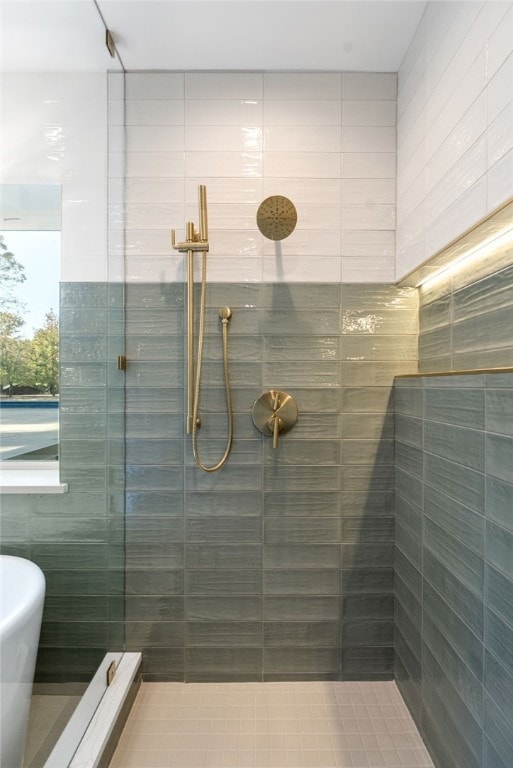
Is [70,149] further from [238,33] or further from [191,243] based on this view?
[238,33]

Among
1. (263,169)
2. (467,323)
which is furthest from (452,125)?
(263,169)

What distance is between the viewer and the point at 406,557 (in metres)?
1.75

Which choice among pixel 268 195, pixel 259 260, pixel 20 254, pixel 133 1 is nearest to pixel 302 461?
pixel 259 260

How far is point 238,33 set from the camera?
1673 mm

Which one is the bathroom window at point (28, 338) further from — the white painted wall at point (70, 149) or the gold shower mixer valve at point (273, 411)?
the gold shower mixer valve at point (273, 411)

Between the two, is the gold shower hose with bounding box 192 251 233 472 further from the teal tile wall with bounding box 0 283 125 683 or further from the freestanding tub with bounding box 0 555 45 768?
the freestanding tub with bounding box 0 555 45 768

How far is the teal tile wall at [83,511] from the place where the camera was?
1229 millimetres

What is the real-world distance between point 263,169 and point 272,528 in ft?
4.76

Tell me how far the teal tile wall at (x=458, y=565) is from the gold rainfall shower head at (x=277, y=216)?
29.3 inches

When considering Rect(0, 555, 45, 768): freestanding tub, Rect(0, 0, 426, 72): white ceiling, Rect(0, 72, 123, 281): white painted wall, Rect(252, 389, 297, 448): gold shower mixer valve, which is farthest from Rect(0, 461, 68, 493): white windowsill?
Rect(0, 0, 426, 72): white ceiling

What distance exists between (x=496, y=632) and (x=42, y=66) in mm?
1780

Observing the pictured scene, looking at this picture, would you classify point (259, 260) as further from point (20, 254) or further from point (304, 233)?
point (20, 254)

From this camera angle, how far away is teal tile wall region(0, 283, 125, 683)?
1.23 meters

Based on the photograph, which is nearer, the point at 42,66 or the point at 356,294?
the point at 42,66
